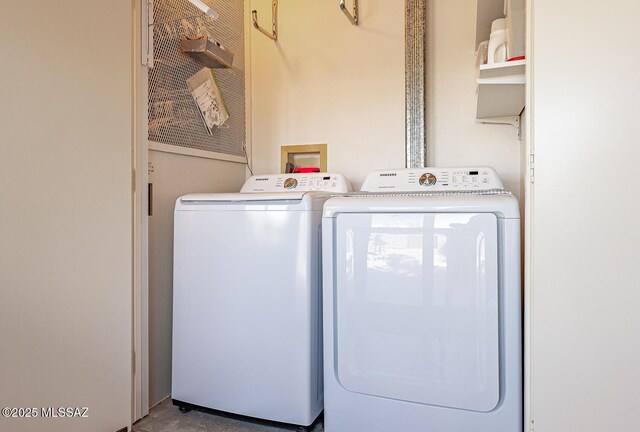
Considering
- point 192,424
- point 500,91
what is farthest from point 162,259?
point 500,91

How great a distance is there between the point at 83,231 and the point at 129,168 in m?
0.34

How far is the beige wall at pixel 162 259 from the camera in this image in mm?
1850

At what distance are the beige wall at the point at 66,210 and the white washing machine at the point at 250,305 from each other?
0.25 meters

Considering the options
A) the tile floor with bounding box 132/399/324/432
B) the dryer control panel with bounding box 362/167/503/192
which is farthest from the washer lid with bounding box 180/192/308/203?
the tile floor with bounding box 132/399/324/432

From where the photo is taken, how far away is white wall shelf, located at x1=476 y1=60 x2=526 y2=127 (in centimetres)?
140

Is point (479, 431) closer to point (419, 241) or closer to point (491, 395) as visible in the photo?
point (491, 395)

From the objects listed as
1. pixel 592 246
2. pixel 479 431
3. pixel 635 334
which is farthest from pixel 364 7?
pixel 479 431

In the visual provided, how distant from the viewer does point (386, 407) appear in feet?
4.82

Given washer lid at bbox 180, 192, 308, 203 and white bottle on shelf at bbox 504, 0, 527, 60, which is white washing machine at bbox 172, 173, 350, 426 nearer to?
washer lid at bbox 180, 192, 308, 203

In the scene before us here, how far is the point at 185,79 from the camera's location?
2.05 m

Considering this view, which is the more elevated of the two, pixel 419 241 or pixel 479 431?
pixel 419 241

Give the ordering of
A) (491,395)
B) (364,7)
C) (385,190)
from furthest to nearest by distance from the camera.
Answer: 1. (364,7)
2. (385,190)
3. (491,395)

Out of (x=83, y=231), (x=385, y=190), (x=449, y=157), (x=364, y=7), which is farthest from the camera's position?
(x=364, y=7)

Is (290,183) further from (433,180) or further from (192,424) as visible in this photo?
(192,424)
